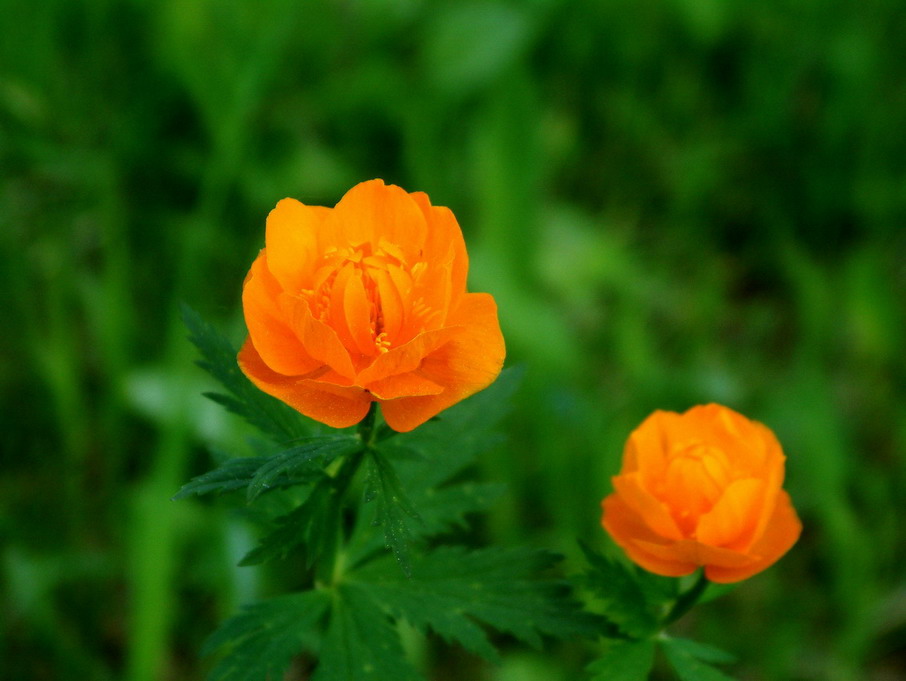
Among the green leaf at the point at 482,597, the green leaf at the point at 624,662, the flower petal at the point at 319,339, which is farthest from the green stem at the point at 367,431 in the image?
the green leaf at the point at 624,662

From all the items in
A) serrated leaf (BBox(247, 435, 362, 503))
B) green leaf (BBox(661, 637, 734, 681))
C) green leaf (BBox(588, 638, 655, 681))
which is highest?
serrated leaf (BBox(247, 435, 362, 503))

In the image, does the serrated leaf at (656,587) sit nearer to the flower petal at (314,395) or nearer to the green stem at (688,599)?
the green stem at (688,599)

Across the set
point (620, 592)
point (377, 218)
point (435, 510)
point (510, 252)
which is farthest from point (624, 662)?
point (510, 252)

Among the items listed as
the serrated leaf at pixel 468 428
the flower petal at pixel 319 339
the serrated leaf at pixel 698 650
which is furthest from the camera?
the serrated leaf at pixel 468 428

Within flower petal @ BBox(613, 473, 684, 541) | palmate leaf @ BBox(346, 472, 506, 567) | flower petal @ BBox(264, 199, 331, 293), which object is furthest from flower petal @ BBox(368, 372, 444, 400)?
palmate leaf @ BBox(346, 472, 506, 567)

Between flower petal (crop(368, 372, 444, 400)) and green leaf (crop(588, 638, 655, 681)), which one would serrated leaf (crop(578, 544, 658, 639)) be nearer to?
green leaf (crop(588, 638, 655, 681))

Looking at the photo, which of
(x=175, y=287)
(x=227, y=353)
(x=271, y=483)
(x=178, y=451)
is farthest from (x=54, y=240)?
(x=271, y=483)

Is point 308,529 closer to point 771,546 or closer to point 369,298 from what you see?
point 369,298
